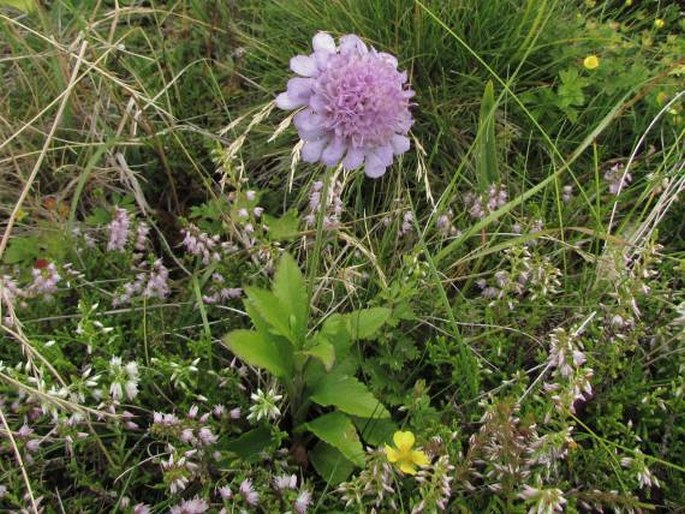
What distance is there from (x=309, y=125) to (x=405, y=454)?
0.60 meters

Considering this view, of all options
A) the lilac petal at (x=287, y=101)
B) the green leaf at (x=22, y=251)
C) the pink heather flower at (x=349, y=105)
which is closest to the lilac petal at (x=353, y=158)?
the pink heather flower at (x=349, y=105)

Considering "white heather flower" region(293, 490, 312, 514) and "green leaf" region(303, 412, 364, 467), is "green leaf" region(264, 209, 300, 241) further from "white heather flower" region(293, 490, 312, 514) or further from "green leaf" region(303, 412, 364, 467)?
"white heather flower" region(293, 490, 312, 514)

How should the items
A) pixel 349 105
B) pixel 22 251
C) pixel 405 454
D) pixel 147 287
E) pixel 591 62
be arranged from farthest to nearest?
pixel 591 62
pixel 22 251
pixel 147 287
pixel 405 454
pixel 349 105

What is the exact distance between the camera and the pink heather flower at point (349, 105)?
3.90ft

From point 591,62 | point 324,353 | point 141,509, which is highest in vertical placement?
point 591,62

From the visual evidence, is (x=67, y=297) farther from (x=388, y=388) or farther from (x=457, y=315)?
(x=457, y=315)

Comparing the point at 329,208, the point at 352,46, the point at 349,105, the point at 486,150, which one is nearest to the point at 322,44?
the point at 352,46

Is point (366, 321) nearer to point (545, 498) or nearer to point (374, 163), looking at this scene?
point (374, 163)

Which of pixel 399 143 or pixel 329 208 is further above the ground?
pixel 399 143

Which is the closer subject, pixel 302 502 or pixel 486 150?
pixel 302 502

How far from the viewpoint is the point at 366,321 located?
5.02 ft

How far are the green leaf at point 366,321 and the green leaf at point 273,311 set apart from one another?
0.16 m

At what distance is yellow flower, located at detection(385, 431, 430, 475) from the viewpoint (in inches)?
50.1

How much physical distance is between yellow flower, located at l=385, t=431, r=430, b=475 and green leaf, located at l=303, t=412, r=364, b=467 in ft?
0.34
